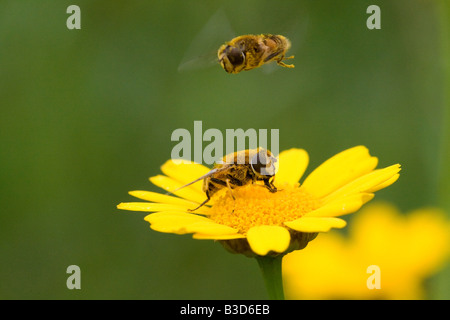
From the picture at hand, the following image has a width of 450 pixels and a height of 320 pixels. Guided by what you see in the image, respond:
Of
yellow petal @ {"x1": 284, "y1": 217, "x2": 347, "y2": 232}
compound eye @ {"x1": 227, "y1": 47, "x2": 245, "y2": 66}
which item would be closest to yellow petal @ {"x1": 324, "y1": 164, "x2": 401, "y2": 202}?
yellow petal @ {"x1": 284, "y1": 217, "x2": 347, "y2": 232}

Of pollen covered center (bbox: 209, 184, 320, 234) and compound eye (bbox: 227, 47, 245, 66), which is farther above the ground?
compound eye (bbox: 227, 47, 245, 66)

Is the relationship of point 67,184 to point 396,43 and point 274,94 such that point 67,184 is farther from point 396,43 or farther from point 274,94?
point 396,43

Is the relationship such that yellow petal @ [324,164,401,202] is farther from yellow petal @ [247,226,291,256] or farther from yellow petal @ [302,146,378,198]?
yellow petal @ [247,226,291,256]

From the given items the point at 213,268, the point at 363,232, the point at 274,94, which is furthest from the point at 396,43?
the point at 213,268

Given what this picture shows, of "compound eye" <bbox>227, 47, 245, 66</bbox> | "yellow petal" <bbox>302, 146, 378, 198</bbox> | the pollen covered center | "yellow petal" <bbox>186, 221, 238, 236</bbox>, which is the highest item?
"compound eye" <bbox>227, 47, 245, 66</bbox>

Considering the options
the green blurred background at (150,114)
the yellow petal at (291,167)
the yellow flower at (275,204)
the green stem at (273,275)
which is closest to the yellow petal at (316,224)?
the yellow flower at (275,204)

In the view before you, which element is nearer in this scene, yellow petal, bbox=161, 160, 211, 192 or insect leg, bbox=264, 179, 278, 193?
insect leg, bbox=264, 179, 278, 193

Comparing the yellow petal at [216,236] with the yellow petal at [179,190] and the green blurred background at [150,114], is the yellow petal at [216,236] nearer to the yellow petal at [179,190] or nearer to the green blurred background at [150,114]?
the yellow petal at [179,190]
